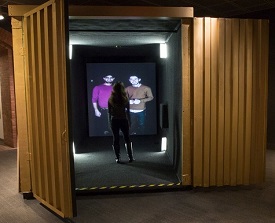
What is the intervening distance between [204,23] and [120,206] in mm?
2568

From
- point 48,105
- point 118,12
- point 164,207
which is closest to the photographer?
point 48,105

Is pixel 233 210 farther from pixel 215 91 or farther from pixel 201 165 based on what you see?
pixel 215 91

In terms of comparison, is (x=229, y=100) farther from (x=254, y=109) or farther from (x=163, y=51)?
(x=163, y=51)

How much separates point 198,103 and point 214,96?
23cm

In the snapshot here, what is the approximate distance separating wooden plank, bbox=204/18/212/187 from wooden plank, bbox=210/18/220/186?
4 cm

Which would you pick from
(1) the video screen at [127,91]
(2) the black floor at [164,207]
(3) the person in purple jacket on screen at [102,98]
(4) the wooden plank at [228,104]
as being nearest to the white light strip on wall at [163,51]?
(1) the video screen at [127,91]

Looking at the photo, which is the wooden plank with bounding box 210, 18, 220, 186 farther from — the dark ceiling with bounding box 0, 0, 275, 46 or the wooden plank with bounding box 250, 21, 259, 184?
the dark ceiling with bounding box 0, 0, 275, 46

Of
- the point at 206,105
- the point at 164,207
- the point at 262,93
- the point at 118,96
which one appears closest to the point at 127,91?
the point at 118,96

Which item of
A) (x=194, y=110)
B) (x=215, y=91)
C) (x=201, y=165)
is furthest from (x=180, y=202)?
(x=215, y=91)

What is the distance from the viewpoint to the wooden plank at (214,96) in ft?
11.8

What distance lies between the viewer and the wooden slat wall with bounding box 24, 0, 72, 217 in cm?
291

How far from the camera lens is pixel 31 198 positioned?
146 inches

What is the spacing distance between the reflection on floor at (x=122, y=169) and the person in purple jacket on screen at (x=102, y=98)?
970 millimetres

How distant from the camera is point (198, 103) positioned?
368cm
